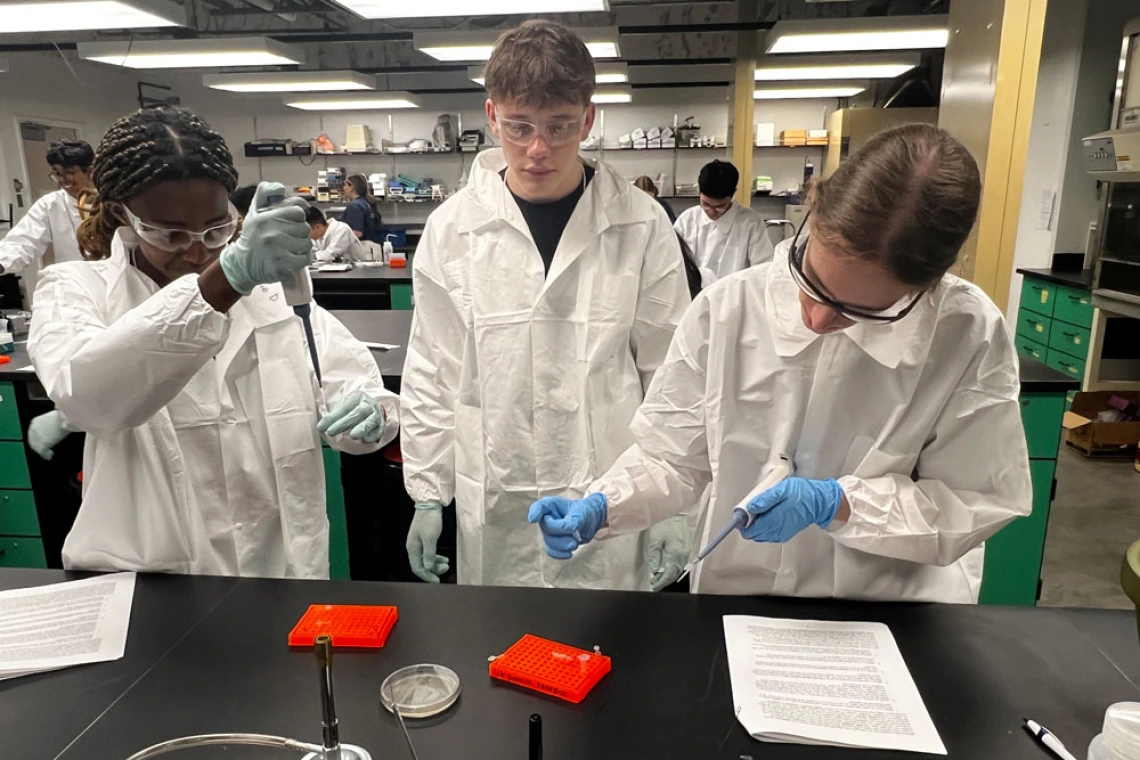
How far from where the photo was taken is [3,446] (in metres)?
2.41

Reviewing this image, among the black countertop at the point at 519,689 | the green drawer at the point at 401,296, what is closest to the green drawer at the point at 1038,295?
the green drawer at the point at 401,296

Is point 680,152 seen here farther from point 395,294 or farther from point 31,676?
point 31,676

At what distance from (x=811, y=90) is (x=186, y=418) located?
6559 millimetres

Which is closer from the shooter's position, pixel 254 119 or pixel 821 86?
pixel 821 86

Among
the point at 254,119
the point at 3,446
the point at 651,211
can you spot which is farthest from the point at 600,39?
the point at 254,119

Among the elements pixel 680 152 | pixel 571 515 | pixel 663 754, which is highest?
pixel 680 152

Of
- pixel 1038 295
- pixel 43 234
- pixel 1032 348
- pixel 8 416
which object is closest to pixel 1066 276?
pixel 1038 295

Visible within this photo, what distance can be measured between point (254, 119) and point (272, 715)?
8899 millimetres

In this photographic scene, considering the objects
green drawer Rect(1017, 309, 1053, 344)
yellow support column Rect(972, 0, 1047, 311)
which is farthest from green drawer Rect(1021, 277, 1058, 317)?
yellow support column Rect(972, 0, 1047, 311)

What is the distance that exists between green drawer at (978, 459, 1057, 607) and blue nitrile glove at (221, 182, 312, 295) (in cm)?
201

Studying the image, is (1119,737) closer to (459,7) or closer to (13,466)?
(13,466)

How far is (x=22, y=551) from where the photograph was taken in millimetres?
2463

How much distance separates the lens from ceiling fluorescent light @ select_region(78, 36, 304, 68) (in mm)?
3877

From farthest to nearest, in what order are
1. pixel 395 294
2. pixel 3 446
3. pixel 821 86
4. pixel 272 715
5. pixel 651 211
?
1. pixel 821 86
2. pixel 395 294
3. pixel 3 446
4. pixel 651 211
5. pixel 272 715
